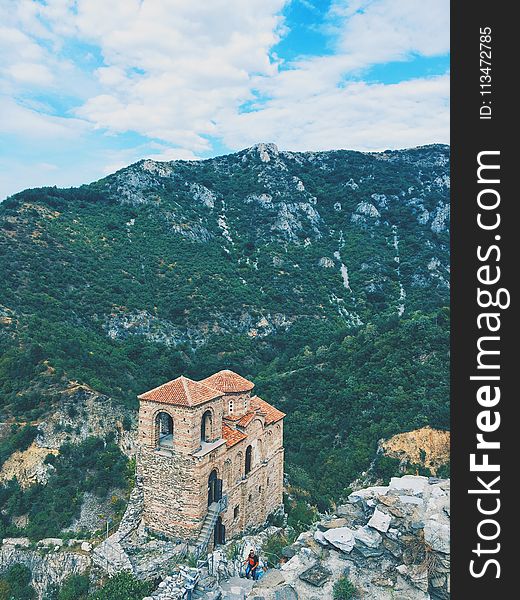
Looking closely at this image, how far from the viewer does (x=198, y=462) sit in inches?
682

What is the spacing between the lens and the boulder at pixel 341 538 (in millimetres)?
12211

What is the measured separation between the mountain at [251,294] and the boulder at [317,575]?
16907 mm

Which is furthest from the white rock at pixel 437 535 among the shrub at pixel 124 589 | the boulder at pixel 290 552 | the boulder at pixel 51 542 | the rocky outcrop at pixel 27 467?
the rocky outcrop at pixel 27 467

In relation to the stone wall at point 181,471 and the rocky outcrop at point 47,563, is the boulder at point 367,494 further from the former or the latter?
the rocky outcrop at point 47,563

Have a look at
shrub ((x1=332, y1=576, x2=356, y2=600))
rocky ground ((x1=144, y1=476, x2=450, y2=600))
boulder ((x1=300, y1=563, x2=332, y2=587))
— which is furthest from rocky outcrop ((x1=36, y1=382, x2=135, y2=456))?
shrub ((x1=332, y1=576, x2=356, y2=600))

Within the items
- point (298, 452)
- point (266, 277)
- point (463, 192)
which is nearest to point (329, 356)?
point (298, 452)

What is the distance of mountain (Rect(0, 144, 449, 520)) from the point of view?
32438 mm

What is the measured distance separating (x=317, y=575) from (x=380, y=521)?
225cm

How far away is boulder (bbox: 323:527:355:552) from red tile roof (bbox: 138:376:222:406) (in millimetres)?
6876

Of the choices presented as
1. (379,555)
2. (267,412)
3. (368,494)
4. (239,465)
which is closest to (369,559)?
(379,555)

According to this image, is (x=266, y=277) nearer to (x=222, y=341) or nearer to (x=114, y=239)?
(x=222, y=341)

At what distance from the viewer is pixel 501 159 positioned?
5.57 metres

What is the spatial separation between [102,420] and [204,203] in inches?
2224

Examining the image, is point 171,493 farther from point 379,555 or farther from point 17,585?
point 379,555
